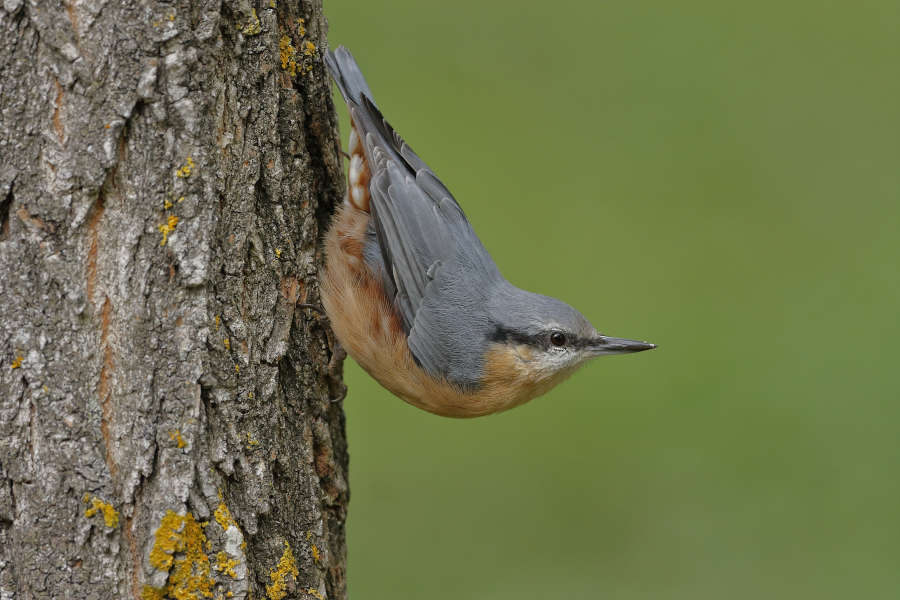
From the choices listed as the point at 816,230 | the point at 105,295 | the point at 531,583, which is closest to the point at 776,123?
the point at 816,230

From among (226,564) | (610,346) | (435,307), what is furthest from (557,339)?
(226,564)

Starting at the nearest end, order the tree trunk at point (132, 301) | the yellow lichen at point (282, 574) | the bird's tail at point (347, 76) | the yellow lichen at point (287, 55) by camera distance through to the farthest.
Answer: the tree trunk at point (132, 301) → the yellow lichen at point (282, 574) → the yellow lichen at point (287, 55) → the bird's tail at point (347, 76)

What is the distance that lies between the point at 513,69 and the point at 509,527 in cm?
379

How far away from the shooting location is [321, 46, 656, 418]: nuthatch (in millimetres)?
3406

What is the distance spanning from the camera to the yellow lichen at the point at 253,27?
99.1 inches

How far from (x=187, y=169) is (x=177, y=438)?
756mm

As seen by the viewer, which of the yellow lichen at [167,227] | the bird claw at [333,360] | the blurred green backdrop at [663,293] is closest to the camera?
the yellow lichen at [167,227]

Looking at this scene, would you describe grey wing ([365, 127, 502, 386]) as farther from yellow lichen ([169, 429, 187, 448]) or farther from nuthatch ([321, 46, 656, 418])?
yellow lichen ([169, 429, 187, 448])

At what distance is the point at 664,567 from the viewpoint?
4840mm

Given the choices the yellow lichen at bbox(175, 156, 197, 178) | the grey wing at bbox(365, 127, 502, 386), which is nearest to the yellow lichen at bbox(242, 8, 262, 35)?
the yellow lichen at bbox(175, 156, 197, 178)

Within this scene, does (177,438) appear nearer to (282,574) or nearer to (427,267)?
(282,574)

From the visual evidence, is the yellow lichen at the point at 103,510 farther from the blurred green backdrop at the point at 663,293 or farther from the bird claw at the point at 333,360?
the blurred green backdrop at the point at 663,293

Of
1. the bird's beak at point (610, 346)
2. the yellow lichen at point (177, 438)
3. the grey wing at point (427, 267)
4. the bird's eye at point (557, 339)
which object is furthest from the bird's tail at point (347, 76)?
the yellow lichen at point (177, 438)

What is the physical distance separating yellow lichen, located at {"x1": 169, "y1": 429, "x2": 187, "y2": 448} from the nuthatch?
106cm
